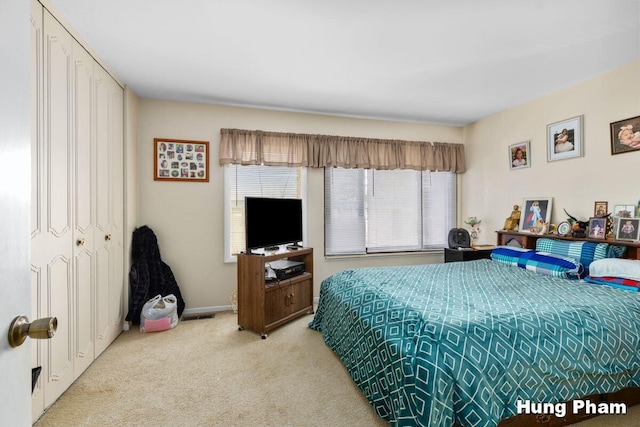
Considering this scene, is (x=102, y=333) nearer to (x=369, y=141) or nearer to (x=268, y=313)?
(x=268, y=313)

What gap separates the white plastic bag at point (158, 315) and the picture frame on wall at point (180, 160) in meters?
1.42

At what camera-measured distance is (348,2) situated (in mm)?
1966

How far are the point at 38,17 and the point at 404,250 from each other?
4.38m

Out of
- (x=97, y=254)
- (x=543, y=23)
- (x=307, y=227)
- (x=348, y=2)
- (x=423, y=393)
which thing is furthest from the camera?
(x=307, y=227)

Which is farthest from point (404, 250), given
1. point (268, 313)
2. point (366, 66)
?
point (366, 66)

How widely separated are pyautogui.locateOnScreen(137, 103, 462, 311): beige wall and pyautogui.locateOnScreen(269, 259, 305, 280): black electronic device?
526mm

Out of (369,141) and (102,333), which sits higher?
(369,141)

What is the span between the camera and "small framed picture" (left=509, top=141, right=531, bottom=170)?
147 inches

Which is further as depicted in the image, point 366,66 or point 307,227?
point 307,227

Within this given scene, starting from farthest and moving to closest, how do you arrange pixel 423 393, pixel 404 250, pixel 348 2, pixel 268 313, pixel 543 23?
pixel 404 250 → pixel 268 313 → pixel 543 23 → pixel 348 2 → pixel 423 393

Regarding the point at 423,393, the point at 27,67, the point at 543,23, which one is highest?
the point at 543,23

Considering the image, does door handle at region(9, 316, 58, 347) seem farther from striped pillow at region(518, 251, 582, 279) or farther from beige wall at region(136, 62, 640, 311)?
striped pillow at region(518, 251, 582, 279)

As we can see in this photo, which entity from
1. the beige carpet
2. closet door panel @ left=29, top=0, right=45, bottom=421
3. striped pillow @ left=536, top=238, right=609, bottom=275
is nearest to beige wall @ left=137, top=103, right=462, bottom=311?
the beige carpet

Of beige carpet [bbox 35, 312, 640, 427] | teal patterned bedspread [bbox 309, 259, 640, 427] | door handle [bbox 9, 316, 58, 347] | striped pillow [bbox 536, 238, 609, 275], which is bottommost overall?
beige carpet [bbox 35, 312, 640, 427]
